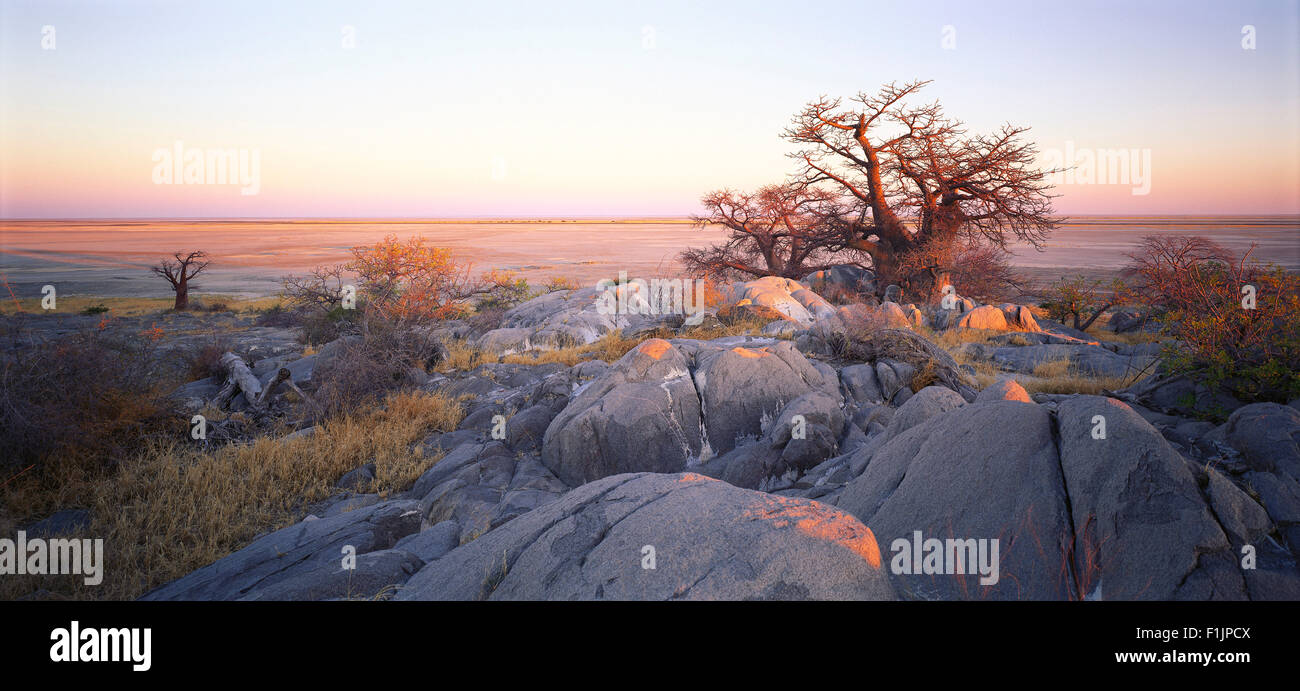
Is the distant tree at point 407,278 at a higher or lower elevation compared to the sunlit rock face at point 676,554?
higher

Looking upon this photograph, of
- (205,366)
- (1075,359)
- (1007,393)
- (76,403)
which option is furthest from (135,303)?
(1075,359)

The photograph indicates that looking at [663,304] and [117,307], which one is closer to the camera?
[663,304]

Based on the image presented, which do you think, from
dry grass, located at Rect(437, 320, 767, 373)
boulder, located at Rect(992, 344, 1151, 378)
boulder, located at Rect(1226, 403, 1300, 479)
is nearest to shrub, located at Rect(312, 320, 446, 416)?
dry grass, located at Rect(437, 320, 767, 373)

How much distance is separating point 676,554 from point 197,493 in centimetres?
625

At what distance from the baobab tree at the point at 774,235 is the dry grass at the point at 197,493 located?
54.1ft

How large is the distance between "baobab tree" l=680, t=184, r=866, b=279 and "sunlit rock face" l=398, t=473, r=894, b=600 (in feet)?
64.4

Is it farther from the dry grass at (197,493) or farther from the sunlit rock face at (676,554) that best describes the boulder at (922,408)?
the dry grass at (197,493)

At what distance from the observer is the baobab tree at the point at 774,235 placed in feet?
73.9

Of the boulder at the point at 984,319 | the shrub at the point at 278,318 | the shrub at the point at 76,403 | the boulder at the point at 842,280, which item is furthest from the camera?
the boulder at the point at 842,280

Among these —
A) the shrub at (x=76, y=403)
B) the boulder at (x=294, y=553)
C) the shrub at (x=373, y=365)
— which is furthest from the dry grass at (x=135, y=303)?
the boulder at (x=294, y=553)

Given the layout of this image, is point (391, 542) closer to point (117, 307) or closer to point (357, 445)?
point (357, 445)
